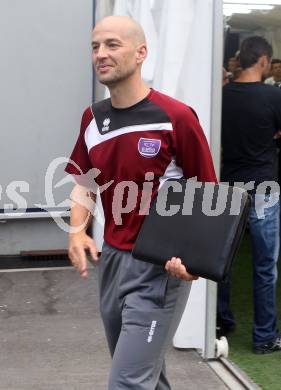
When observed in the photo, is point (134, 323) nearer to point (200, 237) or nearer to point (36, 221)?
point (200, 237)

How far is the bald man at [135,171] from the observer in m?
2.96

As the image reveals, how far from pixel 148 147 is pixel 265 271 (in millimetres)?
2152

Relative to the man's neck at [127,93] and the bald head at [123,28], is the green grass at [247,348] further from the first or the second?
the bald head at [123,28]

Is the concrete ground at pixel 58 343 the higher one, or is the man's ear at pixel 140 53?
the man's ear at pixel 140 53

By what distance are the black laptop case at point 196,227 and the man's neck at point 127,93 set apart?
363 mm

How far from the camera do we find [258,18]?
11078 mm

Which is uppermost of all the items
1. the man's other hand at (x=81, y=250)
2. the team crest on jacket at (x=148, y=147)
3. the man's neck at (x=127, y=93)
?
the man's neck at (x=127, y=93)

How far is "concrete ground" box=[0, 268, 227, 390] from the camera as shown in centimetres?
447

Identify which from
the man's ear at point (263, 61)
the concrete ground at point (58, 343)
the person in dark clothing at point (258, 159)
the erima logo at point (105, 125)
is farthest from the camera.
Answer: the man's ear at point (263, 61)

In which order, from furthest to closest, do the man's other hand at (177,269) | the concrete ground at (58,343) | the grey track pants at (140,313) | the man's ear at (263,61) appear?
1. the man's ear at (263,61)
2. the concrete ground at (58,343)
3. the grey track pants at (140,313)
4. the man's other hand at (177,269)

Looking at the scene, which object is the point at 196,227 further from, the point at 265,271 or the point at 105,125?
the point at 265,271

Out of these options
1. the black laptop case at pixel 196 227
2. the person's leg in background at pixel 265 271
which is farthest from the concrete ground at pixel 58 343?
the black laptop case at pixel 196 227

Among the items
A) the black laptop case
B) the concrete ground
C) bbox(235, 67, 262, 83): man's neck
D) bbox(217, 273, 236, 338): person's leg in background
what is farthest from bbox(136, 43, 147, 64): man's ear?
bbox(217, 273, 236, 338): person's leg in background

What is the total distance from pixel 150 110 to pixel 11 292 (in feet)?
12.7
